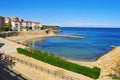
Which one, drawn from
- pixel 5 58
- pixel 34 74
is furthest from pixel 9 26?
pixel 34 74

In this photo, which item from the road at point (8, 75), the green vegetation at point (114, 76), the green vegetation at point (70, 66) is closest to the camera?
the green vegetation at point (114, 76)

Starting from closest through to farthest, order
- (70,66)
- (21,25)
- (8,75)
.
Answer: (8,75) → (70,66) → (21,25)

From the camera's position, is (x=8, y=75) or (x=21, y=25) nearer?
(x=8, y=75)

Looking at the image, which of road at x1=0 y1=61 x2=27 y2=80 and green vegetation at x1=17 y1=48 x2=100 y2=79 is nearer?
road at x1=0 y1=61 x2=27 y2=80

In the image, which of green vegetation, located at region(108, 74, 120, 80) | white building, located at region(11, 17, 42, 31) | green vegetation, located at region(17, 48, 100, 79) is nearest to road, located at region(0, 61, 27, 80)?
green vegetation, located at region(17, 48, 100, 79)

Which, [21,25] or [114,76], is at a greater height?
[21,25]

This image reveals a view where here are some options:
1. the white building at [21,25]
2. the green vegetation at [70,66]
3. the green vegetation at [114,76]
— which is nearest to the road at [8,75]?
the green vegetation at [70,66]

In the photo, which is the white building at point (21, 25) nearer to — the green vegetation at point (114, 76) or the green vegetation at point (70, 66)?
the green vegetation at point (70, 66)

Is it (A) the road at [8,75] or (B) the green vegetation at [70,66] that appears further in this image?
(B) the green vegetation at [70,66]

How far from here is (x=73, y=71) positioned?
3419 cm

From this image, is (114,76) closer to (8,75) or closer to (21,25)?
(8,75)

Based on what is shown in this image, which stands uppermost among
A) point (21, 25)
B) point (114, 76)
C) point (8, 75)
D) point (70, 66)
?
point (21, 25)

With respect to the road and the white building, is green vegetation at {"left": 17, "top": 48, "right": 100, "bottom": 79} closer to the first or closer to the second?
the road

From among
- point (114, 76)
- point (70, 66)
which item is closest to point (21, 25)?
point (70, 66)
